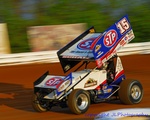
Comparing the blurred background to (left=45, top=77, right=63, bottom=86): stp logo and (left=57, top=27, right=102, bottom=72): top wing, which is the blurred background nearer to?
(left=57, top=27, right=102, bottom=72): top wing

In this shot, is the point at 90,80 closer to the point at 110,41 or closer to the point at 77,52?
the point at 77,52

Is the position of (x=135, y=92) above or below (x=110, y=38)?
below

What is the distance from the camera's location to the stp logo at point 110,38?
34.0 feet

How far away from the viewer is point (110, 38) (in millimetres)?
10477

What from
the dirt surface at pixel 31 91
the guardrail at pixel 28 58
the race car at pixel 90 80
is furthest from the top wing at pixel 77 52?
the guardrail at pixel 28 58

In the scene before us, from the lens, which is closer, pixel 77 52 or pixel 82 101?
pixel 82 101

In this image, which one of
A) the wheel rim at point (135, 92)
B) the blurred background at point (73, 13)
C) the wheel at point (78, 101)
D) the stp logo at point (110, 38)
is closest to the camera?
the wheel at point (78, 101)

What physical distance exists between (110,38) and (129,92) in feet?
4.23

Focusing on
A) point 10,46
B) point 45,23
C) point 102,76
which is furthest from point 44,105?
point 45,23

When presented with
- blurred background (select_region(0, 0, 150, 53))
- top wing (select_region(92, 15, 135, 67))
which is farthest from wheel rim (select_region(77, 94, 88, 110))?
blurred background (select_region(0, 0, 150, 53))

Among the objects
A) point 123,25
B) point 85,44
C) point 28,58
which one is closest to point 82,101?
point 85,44

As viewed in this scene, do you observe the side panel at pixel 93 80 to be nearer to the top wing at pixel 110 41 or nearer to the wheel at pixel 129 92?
the top wing at pixel 110 41

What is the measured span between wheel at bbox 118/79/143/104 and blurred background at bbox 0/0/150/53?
32.7 ft

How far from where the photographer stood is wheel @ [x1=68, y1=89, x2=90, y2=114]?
9.76 meters
